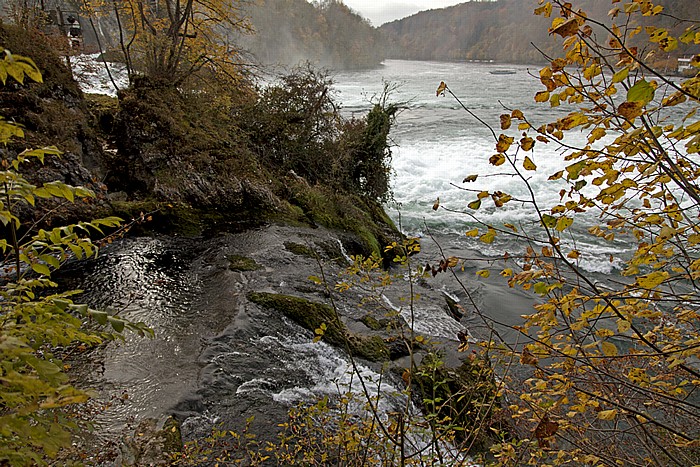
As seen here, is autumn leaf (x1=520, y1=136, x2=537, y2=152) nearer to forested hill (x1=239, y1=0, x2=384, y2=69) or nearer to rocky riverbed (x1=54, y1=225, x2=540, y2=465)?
rocky riverbed (x1=54, y1=225, x2=540, y2=465)

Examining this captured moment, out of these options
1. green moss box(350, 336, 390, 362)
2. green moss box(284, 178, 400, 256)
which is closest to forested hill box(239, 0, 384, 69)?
green moss box(284, 178, 400, 256)

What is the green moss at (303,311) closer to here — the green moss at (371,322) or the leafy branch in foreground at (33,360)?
the green moss at (371,322)

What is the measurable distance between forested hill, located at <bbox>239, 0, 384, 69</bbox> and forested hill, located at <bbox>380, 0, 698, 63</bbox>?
18.6 metres

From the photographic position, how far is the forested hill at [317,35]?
49.4m

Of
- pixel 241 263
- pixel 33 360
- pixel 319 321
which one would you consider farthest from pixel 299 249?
pixel 33 360

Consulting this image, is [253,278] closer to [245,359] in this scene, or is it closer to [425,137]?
[245,359]

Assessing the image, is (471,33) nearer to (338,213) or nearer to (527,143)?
(338,213)

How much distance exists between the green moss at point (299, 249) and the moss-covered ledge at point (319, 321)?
61.6 inches

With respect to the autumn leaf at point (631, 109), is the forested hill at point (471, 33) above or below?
above

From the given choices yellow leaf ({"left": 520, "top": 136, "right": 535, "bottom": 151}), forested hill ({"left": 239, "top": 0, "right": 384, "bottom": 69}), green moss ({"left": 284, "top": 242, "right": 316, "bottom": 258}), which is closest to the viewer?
yellow leaf ({"left": 520, "top": 136, "right": 535, "bottom": 151})

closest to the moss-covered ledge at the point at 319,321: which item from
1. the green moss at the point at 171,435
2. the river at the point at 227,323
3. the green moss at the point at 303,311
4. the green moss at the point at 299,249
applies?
the green moss at the point at 303,311

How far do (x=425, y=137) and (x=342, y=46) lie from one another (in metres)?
47.1

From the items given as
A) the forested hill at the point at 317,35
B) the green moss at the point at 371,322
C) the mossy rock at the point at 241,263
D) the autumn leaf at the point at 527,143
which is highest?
→ the forested hill at the point at 317,35

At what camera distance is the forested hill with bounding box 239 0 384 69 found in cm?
4941
